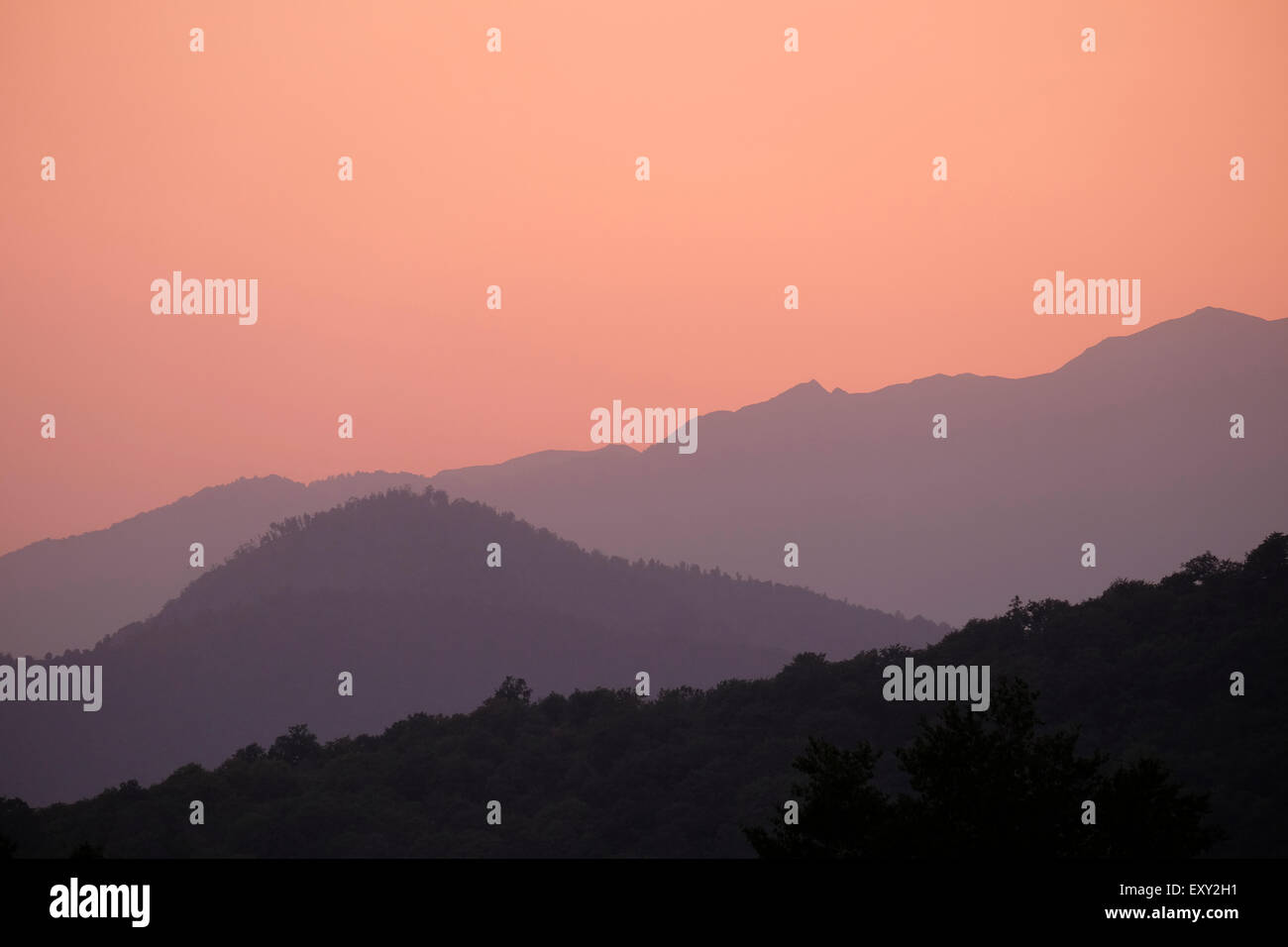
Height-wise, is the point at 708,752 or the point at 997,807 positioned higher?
the point at 997,807

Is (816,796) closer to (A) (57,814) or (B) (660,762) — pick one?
(B) (660,762)

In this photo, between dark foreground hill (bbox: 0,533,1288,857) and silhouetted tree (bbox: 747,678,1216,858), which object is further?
dark foreground hill (bbox: 0,533,1288,857)

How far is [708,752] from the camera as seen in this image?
367 ft

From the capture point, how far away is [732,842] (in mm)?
98250

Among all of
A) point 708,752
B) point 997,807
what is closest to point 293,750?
point 708,752

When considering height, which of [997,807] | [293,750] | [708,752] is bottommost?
[293,750]

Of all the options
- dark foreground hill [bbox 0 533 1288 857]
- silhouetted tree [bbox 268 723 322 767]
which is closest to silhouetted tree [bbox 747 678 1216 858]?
dark foreground hill [bbox 0 533 1288 857]

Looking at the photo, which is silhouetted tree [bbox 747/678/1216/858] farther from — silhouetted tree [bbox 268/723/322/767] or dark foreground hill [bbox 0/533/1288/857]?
silhouetted tree [bbox 268/723/322/767]

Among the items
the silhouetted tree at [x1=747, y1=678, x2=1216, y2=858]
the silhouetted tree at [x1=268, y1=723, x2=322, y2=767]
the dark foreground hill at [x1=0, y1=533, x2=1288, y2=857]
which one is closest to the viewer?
the silhouetted tree at [x1=747, y1=678, x2=1216, y2=858]

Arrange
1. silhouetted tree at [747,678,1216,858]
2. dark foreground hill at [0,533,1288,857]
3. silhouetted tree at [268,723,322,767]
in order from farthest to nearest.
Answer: silhouetted tree at [268,723,322,767]
dark foreground hill at [0,533,1288,857]
silhouetted tree at [747,678,1216,858]

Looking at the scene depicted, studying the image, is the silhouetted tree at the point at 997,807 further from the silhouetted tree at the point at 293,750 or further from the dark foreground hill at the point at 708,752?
the silhouetted tree at the point at 293,750

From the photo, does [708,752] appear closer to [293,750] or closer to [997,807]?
[293,750]

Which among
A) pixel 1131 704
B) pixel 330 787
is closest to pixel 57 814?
pixel 330 787

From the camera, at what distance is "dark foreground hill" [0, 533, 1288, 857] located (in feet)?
299
